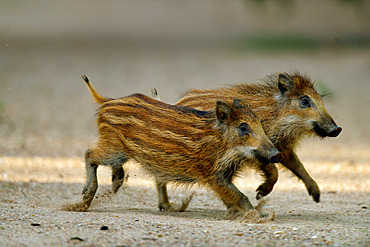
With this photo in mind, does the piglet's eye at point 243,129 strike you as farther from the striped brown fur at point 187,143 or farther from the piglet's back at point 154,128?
the piglet's back at point 154,128

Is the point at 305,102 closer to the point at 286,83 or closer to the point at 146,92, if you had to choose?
the point at 286,83

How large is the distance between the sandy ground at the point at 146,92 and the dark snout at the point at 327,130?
35cm

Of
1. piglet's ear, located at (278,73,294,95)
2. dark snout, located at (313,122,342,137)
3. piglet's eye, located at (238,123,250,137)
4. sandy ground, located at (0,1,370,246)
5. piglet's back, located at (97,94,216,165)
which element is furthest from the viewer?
piglet's ear, located at (278,73,294,95)

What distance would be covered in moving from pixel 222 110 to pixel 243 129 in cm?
29

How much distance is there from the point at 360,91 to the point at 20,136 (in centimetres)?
1019

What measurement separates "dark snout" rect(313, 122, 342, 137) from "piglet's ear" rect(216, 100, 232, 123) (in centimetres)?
106

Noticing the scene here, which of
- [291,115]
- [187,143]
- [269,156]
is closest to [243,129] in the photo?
[269,156]

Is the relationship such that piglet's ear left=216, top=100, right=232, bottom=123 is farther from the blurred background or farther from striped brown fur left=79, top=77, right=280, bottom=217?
the blurred background

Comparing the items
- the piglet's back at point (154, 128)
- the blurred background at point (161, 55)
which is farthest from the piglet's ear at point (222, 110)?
the blurred background at point (161, 55)

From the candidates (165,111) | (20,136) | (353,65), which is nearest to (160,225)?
(165,111)

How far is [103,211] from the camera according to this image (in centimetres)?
A: 618

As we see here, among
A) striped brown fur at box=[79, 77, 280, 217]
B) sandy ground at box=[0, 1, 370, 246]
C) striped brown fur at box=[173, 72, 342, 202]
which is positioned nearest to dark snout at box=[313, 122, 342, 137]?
striped brown fur at box=[173, 72, 342, 202]

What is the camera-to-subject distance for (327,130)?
6152 mm

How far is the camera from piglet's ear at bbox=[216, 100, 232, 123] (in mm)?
5887
